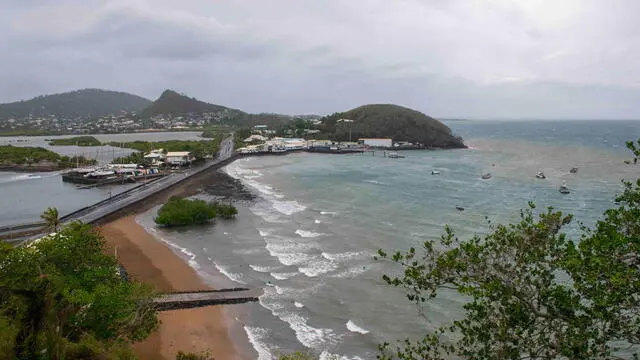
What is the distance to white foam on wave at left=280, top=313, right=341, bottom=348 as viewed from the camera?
19997mm

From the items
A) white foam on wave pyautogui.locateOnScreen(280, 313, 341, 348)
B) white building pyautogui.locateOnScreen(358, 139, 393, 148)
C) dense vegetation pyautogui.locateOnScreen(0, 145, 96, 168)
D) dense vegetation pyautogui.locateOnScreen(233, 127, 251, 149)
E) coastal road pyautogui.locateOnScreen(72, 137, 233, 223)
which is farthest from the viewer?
white building pyautogui.locateOnScreen(358, 139, 393, 148)

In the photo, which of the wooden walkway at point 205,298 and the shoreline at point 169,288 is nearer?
the shoreline at point 169,288

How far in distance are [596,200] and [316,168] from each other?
45.4 metres

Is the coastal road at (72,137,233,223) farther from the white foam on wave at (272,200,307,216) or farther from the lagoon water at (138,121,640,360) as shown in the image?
the white foam on wave at (272,200,307,216)

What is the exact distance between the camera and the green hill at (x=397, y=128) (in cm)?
13538

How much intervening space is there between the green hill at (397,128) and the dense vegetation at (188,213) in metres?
95.2

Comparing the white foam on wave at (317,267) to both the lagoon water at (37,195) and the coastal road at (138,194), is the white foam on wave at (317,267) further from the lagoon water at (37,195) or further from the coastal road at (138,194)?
the lagoon water at (37,195)

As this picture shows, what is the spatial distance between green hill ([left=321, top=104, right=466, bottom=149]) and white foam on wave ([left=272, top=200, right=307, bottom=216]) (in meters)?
86.9

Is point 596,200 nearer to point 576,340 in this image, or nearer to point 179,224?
point 179,224

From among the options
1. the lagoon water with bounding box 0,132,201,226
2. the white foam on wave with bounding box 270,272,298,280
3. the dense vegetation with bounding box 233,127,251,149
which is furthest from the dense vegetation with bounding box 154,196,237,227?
the dense vegetation with bounding box 233,127,251,149

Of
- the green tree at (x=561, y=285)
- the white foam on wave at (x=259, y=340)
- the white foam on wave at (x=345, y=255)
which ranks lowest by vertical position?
the white foam on wave at (x=259, y=340)

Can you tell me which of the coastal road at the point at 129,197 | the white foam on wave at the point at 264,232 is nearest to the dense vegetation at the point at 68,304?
the coastal road at the point at 129,197

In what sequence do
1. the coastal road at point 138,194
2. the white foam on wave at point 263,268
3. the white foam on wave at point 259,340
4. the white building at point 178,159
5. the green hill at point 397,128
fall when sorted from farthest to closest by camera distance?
the green hill at point 397,128, the white building at point 178,159, the coastal road at point 138,194, the white foam on wave at point 263,268, the white foam on wave at point 259,340

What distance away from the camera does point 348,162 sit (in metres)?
93.6
